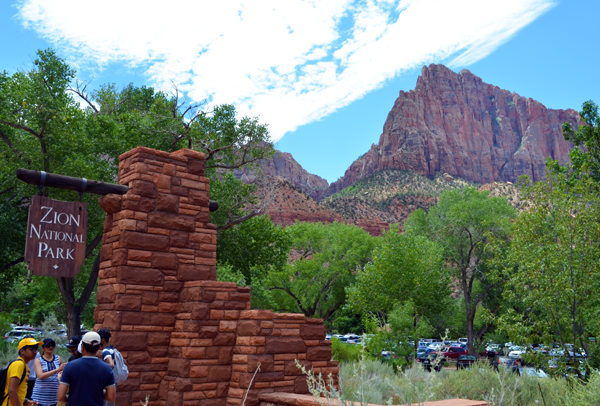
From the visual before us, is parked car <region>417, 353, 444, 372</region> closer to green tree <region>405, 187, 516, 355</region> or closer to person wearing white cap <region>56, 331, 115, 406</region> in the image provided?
person wearing white cap <region>56, 331, 115, 406</region>

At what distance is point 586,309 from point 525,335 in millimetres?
1573

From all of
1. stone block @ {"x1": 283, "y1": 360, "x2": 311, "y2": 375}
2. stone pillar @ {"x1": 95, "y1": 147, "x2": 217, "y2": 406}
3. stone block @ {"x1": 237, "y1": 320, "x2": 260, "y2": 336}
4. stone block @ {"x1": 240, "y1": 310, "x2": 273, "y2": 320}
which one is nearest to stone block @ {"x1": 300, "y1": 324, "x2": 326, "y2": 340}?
stone block @ {"x1": 283, "y1": 360, "x2": 311, "y2": 375}

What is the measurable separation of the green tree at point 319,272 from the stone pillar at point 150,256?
81.9 feet

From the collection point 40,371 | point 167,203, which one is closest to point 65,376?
point 40,371

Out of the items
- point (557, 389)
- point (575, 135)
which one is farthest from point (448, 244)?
A: point (557, 389)

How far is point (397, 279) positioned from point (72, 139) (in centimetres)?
1643

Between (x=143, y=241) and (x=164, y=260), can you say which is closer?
(x=143, y=241)

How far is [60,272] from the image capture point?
761 cm

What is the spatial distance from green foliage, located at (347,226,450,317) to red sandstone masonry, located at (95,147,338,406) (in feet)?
52.9

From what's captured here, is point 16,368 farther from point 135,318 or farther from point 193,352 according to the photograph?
point 193,352

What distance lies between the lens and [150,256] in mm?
7738

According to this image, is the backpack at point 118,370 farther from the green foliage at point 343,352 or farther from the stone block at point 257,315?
the green foliage at point 343,352

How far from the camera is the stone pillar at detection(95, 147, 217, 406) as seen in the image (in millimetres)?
7336

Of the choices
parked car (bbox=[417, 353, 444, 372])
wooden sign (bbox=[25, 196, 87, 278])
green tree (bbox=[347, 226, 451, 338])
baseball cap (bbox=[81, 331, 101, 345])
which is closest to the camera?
parked car (bbox=[417, 353, 444, 372])
